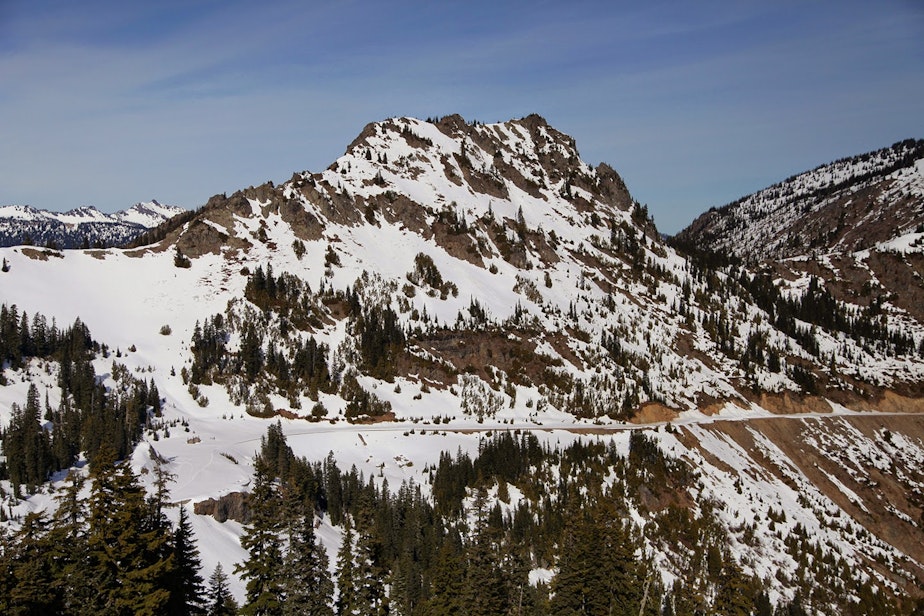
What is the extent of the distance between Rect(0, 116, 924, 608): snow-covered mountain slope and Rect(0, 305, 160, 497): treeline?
2.79 metres

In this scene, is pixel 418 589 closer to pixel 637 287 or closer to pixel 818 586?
pixel 818 586

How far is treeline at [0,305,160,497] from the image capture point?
75500 millimetres

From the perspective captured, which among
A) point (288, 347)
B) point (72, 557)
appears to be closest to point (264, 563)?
point (72, 557)

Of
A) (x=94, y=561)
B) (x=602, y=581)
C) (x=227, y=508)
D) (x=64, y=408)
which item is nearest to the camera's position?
(x=94, y=561)

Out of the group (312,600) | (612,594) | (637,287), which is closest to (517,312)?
(637,287)

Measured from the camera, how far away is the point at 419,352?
13688cm

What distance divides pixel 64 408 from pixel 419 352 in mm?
62349

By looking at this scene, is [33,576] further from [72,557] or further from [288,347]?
[288,347]

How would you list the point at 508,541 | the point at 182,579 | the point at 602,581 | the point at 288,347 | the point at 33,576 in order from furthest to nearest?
the point at 288,347, the point at 508,541, the point at 602,581, the point at 182,579, the point at 33,576

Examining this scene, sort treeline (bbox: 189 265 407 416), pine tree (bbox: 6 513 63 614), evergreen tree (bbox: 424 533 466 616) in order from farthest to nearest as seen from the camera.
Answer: treeline (bbox: 189 265 407 416) < evergreen tree (bbox: 424 533 466 616) < pine tree (bbox: 6 513 63 614)

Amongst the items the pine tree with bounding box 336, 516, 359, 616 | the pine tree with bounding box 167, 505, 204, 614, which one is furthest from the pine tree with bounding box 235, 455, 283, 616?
Answer: the pine tree with bounding box 336, 516, 359, 616

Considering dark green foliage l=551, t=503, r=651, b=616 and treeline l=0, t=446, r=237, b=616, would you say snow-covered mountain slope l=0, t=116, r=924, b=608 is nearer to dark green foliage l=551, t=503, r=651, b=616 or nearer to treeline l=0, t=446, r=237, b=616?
dark green foliage l=551, t=503, r=651, b=616

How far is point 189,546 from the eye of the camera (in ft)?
111

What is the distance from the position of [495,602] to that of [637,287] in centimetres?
16222
